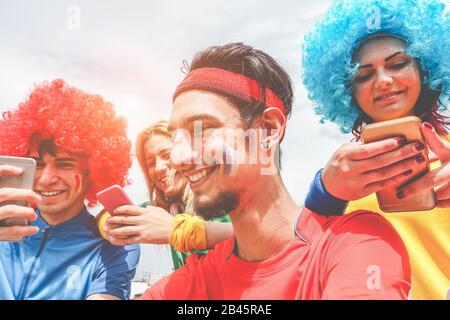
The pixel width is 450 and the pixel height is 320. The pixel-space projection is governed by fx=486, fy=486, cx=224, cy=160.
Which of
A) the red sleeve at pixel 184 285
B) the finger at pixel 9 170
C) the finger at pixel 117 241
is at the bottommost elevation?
the red sleeve at pixel 184 285

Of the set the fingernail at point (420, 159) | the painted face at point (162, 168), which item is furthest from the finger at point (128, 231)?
the fingernail at point (420, 159)

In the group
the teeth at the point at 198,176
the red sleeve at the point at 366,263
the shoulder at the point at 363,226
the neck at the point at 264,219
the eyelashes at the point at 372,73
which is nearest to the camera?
the red sleeve at the point at 366,263

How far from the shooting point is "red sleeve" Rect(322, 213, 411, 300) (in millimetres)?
2271

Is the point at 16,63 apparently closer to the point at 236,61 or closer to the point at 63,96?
the point at 63,96

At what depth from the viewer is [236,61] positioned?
2.75 m

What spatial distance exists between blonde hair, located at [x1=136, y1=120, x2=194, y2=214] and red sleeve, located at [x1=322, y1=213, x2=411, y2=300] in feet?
2.84

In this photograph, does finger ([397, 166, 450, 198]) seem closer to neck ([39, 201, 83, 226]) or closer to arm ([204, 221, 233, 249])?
arm ([204, 221, 233, 249])

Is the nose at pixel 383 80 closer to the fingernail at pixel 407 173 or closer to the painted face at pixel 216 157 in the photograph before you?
the fingernail at pixel 407 173

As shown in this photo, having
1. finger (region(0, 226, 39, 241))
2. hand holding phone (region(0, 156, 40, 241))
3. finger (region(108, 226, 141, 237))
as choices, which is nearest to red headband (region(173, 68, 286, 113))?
finger (region(108, 226, 141, 237))

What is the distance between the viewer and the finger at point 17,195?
2.82 metres

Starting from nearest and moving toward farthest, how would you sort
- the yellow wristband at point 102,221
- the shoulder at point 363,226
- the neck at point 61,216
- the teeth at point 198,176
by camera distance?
the shoulder at point 363,226, the teeth at point 198,176, the yellow wristband at point 102,221, the neck at point 61,216

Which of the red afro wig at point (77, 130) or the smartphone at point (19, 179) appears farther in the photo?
the red afro wig at point (77, 130)
